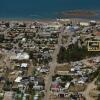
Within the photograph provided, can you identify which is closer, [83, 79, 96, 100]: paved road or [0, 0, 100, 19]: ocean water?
[83, 79, 96, 100]: paved road

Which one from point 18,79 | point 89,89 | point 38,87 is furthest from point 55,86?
point 18,79

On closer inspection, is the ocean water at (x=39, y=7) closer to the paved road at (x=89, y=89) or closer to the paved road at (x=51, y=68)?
the paved road at (x=51, y=68)

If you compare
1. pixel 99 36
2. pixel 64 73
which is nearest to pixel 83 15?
pixel 99 36

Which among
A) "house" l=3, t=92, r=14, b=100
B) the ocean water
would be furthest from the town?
the ocean water

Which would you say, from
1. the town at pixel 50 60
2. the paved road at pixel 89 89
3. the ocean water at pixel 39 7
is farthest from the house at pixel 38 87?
the ocean water at pixel 39 7

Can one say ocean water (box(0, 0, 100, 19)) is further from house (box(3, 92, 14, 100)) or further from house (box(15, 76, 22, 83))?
house (box(3, 92, 14, 100))

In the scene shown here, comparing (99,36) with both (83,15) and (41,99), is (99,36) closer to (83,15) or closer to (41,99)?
(83,15)

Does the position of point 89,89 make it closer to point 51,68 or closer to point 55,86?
point 55,86
